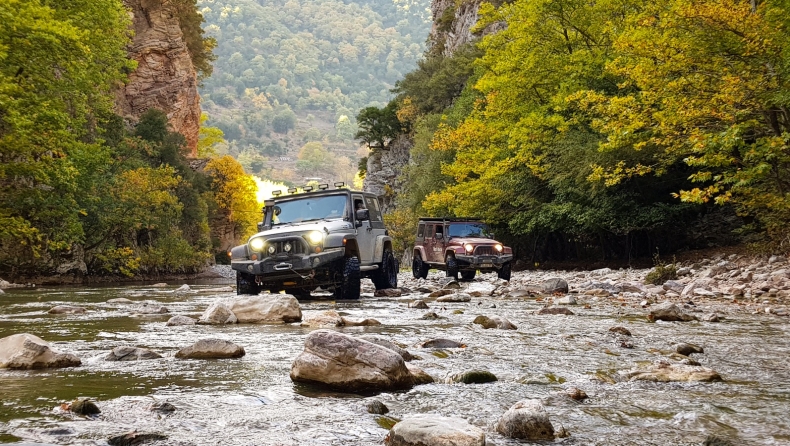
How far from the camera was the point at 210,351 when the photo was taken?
555 cm

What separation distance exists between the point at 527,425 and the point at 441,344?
10.5 feet

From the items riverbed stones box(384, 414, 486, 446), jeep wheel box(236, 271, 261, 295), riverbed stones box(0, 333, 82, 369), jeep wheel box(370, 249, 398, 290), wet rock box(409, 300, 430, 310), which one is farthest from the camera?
jeep wheel box(370, 249, 398, 290)

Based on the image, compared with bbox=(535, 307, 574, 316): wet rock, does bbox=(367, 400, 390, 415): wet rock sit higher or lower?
higher

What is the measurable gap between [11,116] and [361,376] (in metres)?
20.5

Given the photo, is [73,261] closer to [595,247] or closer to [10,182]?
[10,182]

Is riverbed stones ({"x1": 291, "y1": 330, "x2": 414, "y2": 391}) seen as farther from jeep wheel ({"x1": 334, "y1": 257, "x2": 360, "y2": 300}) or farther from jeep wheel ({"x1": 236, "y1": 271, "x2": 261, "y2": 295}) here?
jeep wheel ({"x1": 236, "y1": 271, "x2": 261, "y2": 295})

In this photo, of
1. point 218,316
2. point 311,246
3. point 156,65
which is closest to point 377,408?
point 218,316

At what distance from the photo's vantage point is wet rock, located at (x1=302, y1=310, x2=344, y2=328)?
315 inches

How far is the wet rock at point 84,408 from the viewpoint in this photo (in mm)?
3396

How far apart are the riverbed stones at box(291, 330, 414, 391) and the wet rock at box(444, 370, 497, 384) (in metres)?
0.33

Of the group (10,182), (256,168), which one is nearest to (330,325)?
(10,182)

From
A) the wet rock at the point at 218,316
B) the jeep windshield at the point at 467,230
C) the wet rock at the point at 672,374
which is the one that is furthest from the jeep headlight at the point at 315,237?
the jeep windshield at the point at 467,230

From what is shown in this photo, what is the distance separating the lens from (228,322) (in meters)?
8.76

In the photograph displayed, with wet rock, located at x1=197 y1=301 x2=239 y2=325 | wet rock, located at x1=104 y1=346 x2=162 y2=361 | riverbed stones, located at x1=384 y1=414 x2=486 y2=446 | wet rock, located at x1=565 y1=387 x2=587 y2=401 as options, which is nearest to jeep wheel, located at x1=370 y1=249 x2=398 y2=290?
wet rock, located at x1=197 y1=301 x2=239 y2=325
